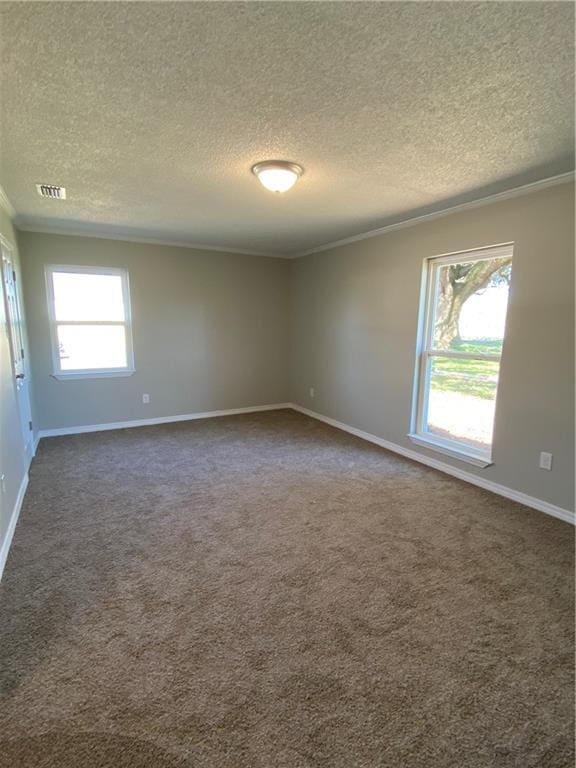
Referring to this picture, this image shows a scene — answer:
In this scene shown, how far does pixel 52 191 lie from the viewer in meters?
2.95

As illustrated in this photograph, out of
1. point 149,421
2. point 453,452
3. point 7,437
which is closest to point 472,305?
point 453,452

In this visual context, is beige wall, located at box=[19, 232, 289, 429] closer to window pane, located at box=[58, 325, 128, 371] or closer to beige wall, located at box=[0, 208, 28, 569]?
window pane, located at box=[58, 325, 128, 371]

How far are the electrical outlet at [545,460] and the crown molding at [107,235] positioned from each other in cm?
A: 440

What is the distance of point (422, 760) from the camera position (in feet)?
4.04

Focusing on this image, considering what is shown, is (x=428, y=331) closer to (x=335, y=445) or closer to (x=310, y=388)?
(x=335, y=445)

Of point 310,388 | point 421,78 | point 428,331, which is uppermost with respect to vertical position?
point 421,78

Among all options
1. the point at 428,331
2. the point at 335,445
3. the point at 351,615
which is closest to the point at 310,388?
the point at 335,445

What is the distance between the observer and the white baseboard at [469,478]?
2744mm

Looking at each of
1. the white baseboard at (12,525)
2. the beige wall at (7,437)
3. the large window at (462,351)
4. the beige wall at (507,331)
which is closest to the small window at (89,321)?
the beige wall at (7,437)

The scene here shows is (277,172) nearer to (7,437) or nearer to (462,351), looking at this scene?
(462,351)

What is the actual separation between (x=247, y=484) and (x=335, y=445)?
1.41 meters

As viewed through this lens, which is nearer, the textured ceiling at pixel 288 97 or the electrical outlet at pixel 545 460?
the textured ceiling at pixel 288 97

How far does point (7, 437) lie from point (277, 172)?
8.54 ft

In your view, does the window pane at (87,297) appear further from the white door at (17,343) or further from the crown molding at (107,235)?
the white door at (17,343)
